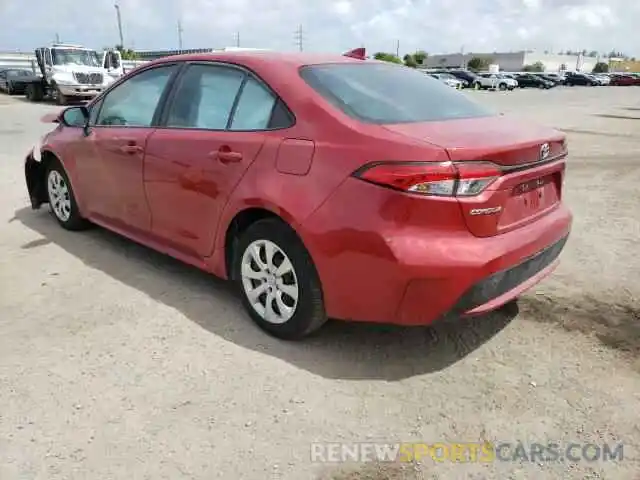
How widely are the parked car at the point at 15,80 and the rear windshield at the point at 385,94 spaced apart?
29.7 metres

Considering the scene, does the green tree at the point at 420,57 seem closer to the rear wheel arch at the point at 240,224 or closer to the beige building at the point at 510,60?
the beige building at the point at 510,60

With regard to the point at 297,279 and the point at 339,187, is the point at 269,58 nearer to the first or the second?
the point at 339,187

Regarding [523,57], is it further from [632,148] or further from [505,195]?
[505,195]

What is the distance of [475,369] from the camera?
10.3ft

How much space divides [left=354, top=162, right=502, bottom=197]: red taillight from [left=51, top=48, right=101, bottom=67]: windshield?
24.2 metres

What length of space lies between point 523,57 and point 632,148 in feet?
386

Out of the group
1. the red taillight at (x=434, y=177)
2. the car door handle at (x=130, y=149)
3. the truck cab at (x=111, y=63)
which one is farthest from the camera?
the truck cab at (x=111, y=63)

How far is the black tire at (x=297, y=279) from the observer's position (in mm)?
3075

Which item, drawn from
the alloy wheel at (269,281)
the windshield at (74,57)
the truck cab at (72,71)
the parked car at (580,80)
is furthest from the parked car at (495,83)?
the alloy wheel at (269,281)

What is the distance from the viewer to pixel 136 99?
439 cm

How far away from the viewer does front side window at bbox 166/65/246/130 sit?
3578 mm

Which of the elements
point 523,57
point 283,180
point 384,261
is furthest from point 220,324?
point 523,57

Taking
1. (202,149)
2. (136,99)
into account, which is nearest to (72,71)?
(136,99)

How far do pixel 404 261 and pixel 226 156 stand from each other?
133 cm
